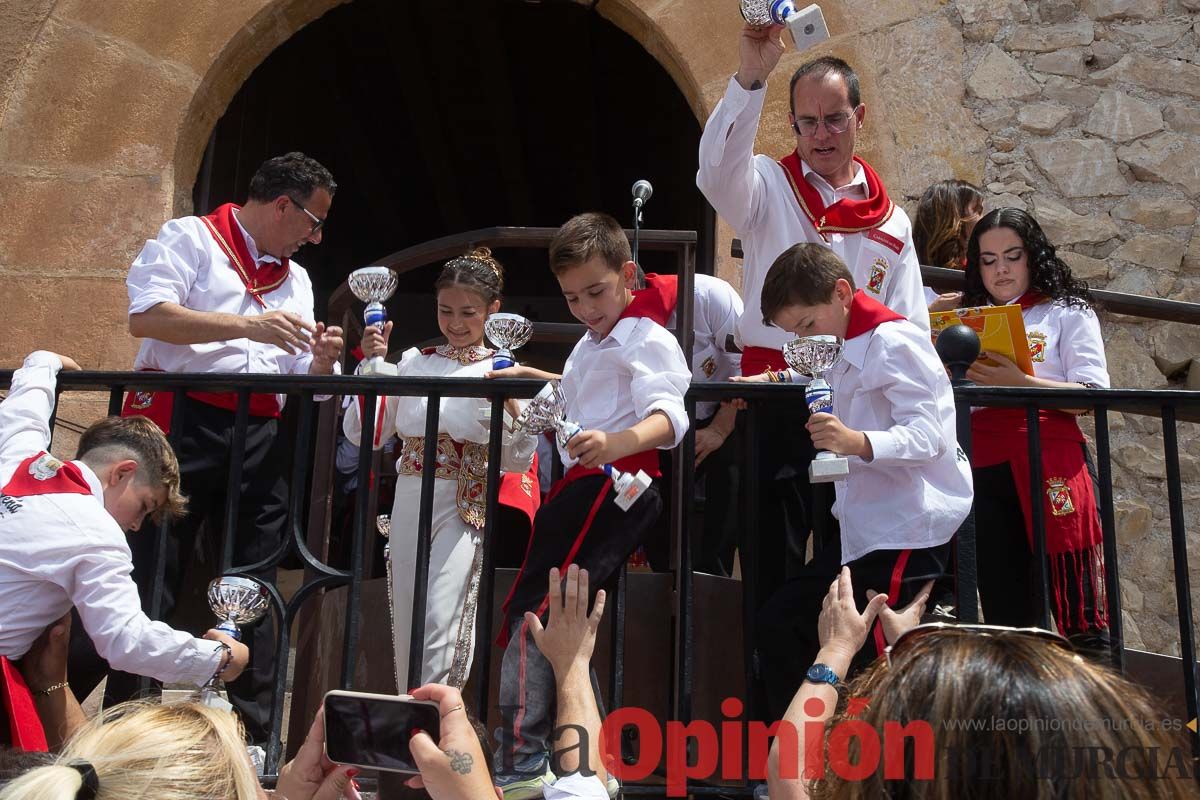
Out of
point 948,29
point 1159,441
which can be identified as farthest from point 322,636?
point 948,29

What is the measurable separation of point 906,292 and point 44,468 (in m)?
2.16

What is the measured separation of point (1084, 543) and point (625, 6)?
10.9 feet

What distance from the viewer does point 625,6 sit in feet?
17.7

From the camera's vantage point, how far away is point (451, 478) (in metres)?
3.77

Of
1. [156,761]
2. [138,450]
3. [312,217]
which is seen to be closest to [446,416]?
Result: [312,217]

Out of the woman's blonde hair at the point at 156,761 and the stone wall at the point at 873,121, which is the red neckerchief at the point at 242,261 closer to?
the stone wall at the point at 873,121

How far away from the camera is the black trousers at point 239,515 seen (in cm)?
331

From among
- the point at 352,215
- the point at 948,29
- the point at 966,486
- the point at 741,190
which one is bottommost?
the point at 966,486

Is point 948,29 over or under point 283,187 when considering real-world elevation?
over

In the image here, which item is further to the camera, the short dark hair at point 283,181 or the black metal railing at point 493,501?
the short dark hair at point 283,181

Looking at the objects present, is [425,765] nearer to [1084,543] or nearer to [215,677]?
[215,677]

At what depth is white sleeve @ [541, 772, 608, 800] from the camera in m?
1.92

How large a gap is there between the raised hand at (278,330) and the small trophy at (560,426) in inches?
38.6

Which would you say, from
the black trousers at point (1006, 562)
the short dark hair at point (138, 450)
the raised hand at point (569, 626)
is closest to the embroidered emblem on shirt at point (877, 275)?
the black trousers at point (1006, 562)
